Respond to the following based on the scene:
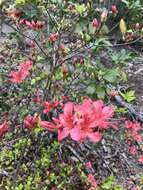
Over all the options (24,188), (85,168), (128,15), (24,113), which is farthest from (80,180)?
(128,15)

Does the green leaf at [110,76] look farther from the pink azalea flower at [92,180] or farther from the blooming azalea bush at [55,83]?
the pink azalea flower at [92,180]

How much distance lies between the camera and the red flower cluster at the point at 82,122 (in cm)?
154

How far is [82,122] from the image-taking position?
1553 millimetres

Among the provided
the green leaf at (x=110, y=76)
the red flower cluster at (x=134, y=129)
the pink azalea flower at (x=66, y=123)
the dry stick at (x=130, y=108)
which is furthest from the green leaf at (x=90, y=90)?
the pink azalea flower at (x=66, y=123)

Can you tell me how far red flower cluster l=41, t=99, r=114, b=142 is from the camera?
154 cm

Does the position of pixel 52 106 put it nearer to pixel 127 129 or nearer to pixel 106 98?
pixel 106 98

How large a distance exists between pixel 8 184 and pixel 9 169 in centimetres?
21

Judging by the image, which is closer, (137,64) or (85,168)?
(85,168)

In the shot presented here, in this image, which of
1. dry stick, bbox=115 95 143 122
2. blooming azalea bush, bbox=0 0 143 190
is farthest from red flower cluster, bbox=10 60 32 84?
dry stick, bbox=115 95 143 122

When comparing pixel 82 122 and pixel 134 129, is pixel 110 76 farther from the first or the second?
pixel 82 122

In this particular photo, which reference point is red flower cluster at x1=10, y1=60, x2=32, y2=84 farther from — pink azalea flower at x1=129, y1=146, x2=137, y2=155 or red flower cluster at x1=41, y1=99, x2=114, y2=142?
pink azalea flower at x1=129, y1=146, x2=137, y2=155

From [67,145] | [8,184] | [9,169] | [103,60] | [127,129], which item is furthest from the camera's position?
[103,60]

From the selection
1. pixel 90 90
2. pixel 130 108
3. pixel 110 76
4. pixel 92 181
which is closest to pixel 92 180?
pixel 92 181

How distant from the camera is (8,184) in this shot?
2803 millimetres
